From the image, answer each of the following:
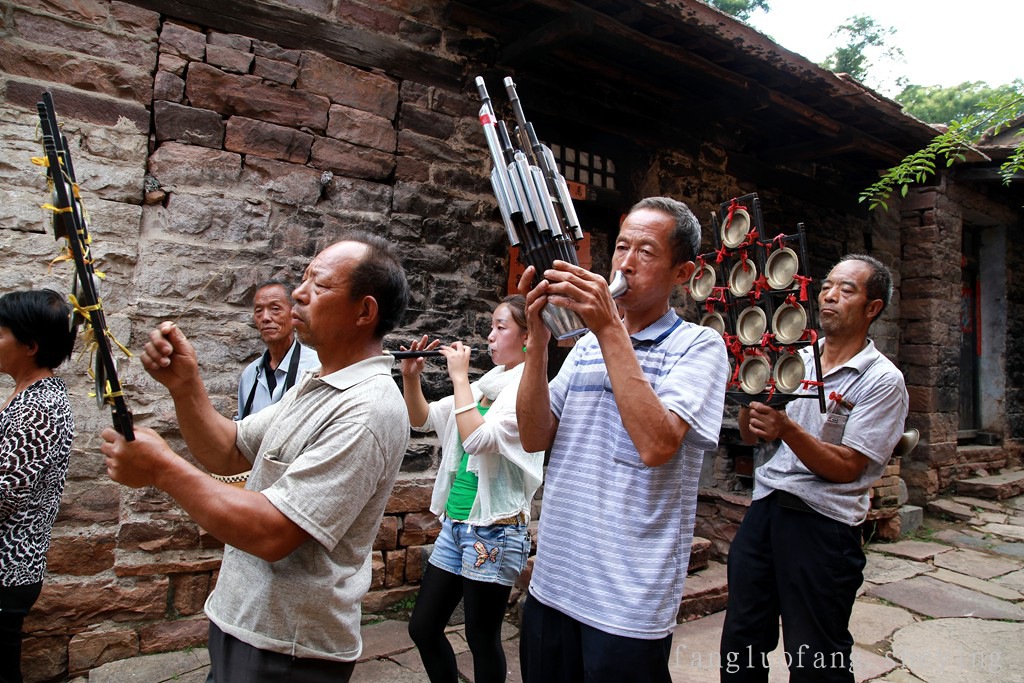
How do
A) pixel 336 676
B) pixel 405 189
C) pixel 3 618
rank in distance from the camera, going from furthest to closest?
pixel 405 189
pixel 3 618
pixel 336 676

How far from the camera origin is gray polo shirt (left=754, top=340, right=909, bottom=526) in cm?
234

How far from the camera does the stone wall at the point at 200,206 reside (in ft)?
10.0

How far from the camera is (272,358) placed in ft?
10.5

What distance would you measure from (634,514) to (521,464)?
96 centimetres

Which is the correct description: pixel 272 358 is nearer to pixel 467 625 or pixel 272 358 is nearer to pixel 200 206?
pixel 200 206

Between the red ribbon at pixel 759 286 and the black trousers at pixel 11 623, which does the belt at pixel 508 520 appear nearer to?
the red ribbon at pixel 759 286

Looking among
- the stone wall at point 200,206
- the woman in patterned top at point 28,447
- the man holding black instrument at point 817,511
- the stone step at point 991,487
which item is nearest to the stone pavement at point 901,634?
the man holding black instrument at point 817,511

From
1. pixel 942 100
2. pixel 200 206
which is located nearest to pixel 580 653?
pixel 200 206

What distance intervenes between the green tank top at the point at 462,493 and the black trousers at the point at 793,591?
42.4 inches

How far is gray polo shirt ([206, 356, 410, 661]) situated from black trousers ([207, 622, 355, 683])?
0.09 ft

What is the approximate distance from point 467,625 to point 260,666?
127cm

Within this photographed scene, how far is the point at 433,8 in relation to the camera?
13.6ft

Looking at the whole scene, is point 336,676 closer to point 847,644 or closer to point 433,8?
point 847,644

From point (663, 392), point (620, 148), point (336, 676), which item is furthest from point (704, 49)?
point (336, 676)
